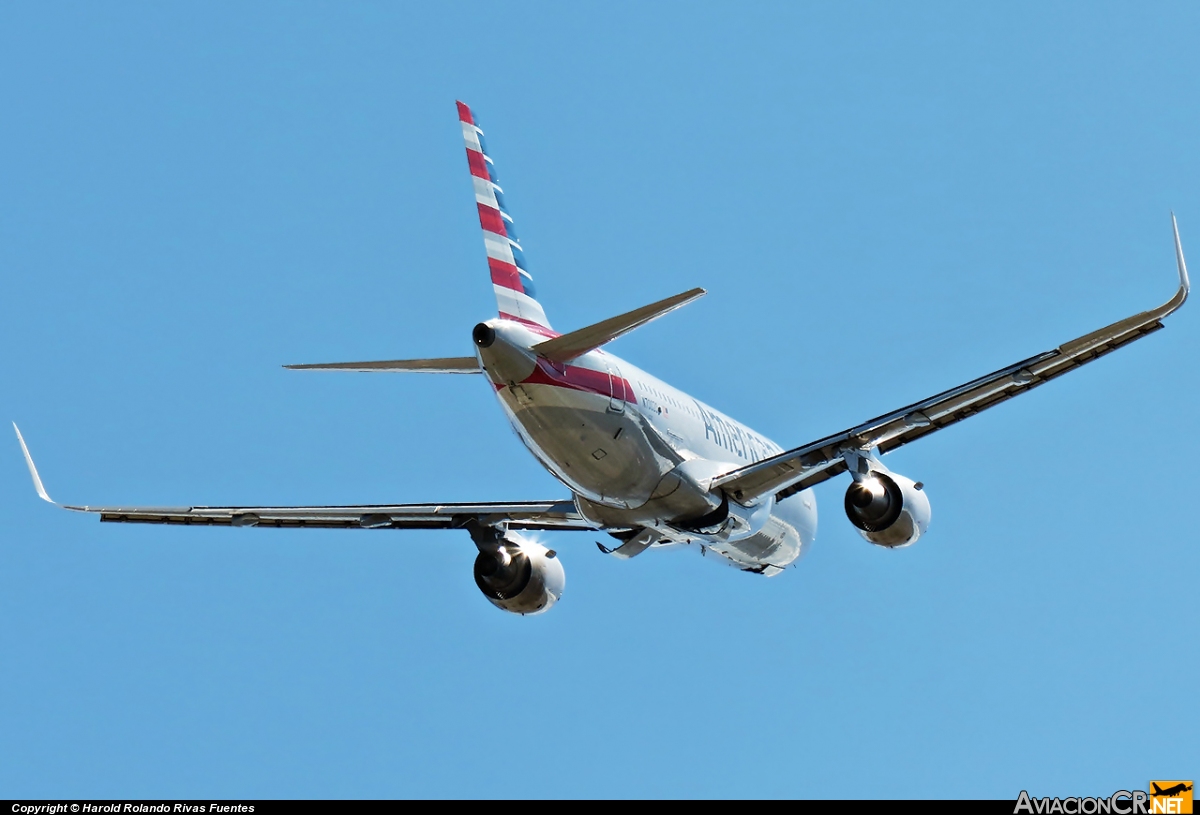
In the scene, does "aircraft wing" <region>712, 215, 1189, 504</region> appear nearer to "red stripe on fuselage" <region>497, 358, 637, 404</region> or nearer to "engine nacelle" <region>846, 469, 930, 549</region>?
"engine nacelle" <region>846, 469, 930, 549</region>

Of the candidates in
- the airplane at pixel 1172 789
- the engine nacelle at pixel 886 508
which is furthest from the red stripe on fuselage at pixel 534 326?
the airplane at pixel 1172 789

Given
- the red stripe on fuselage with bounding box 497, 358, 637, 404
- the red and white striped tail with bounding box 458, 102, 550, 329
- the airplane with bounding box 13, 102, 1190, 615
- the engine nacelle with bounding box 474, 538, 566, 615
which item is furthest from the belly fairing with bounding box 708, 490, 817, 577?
the red and white striped tail with bounding box 458, 102, 550, 329

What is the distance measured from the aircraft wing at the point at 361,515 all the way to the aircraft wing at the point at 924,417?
→ 12.7 feet

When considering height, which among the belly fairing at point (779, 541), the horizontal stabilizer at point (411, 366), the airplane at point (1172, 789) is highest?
the belly fairing at point (779, 541)

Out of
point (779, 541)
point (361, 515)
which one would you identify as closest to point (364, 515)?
point (361, 515)

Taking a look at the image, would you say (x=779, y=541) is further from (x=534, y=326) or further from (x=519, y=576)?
(x=534, y=326)

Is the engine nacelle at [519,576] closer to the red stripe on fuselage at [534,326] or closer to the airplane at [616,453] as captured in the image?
the airplane at [616,453]

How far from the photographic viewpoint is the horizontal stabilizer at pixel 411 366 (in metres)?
28.3

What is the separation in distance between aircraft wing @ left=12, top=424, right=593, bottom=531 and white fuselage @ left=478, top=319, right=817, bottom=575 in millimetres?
1538

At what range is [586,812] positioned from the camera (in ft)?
92.5

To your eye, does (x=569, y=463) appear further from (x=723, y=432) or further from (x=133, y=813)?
(x=133, y=813)

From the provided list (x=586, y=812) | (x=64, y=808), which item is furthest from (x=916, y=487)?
(x=64, y=808)

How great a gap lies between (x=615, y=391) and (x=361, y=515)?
24.4 feet

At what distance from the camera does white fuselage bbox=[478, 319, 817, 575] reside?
29938 mm
